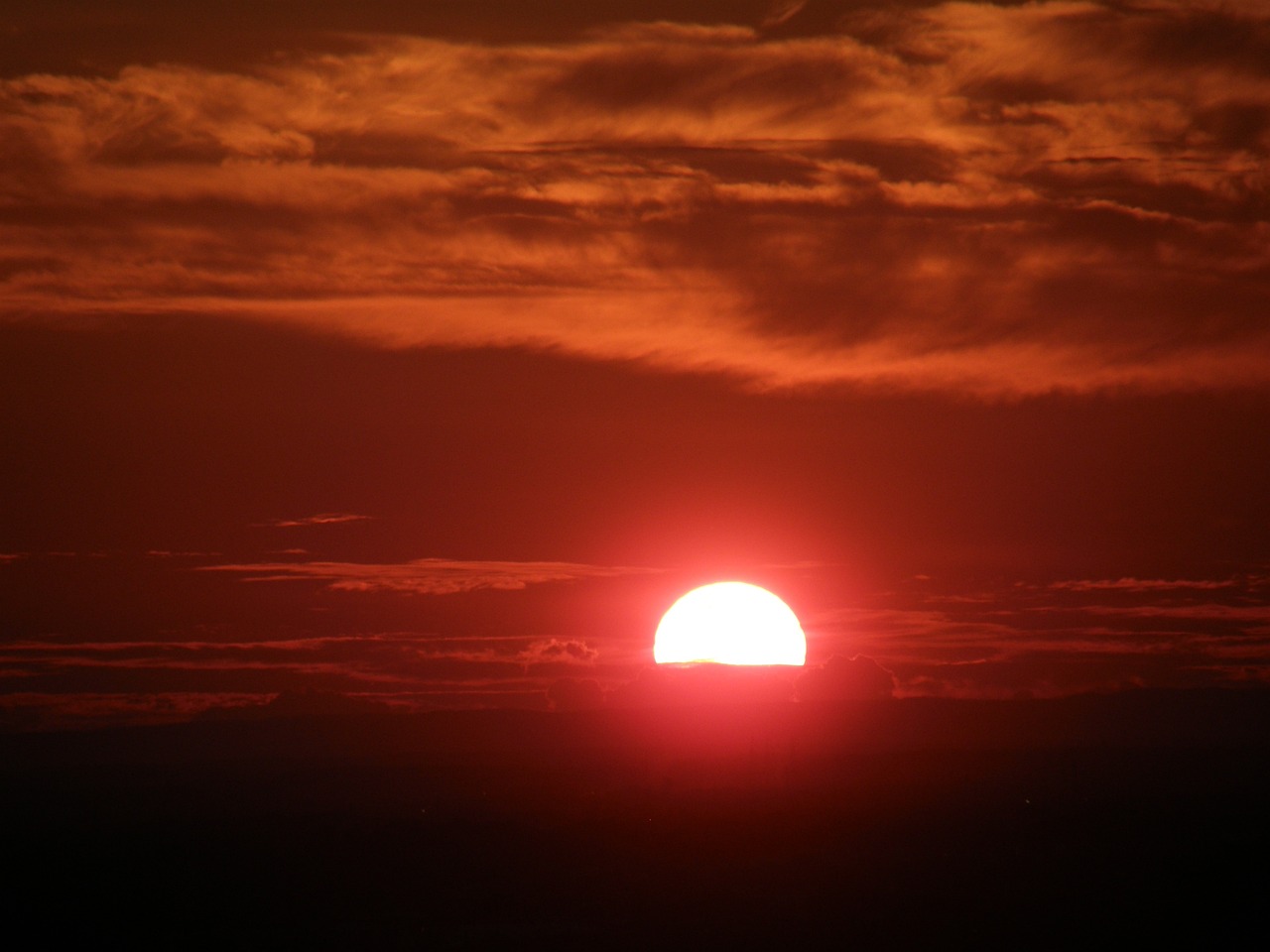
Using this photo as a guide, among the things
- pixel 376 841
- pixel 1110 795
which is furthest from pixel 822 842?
pixel 1110 795

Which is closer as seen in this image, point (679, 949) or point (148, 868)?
point (679, 949)

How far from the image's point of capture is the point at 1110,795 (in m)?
185

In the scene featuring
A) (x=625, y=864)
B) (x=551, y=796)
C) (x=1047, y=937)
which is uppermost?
(x=551, y=796)

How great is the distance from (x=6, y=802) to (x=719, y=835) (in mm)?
117971

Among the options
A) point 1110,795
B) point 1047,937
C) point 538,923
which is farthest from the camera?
point 1110,795

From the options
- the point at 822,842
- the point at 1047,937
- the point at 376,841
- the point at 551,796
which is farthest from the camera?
the point at 551,796

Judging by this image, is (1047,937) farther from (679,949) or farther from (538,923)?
(538,923)

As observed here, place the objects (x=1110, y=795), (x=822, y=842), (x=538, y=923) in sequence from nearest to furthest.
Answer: (x=538, y=923) < (x=822, y=842) < (x=1110, y=795)

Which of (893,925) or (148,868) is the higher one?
(148,868)

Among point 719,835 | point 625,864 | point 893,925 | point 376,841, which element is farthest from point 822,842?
point 893,925

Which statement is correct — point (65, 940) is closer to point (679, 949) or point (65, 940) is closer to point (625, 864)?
point (679, 949)

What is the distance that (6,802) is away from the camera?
196 m

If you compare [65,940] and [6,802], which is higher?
[6,802]

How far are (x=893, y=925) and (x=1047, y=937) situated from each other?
6198 millimetres
